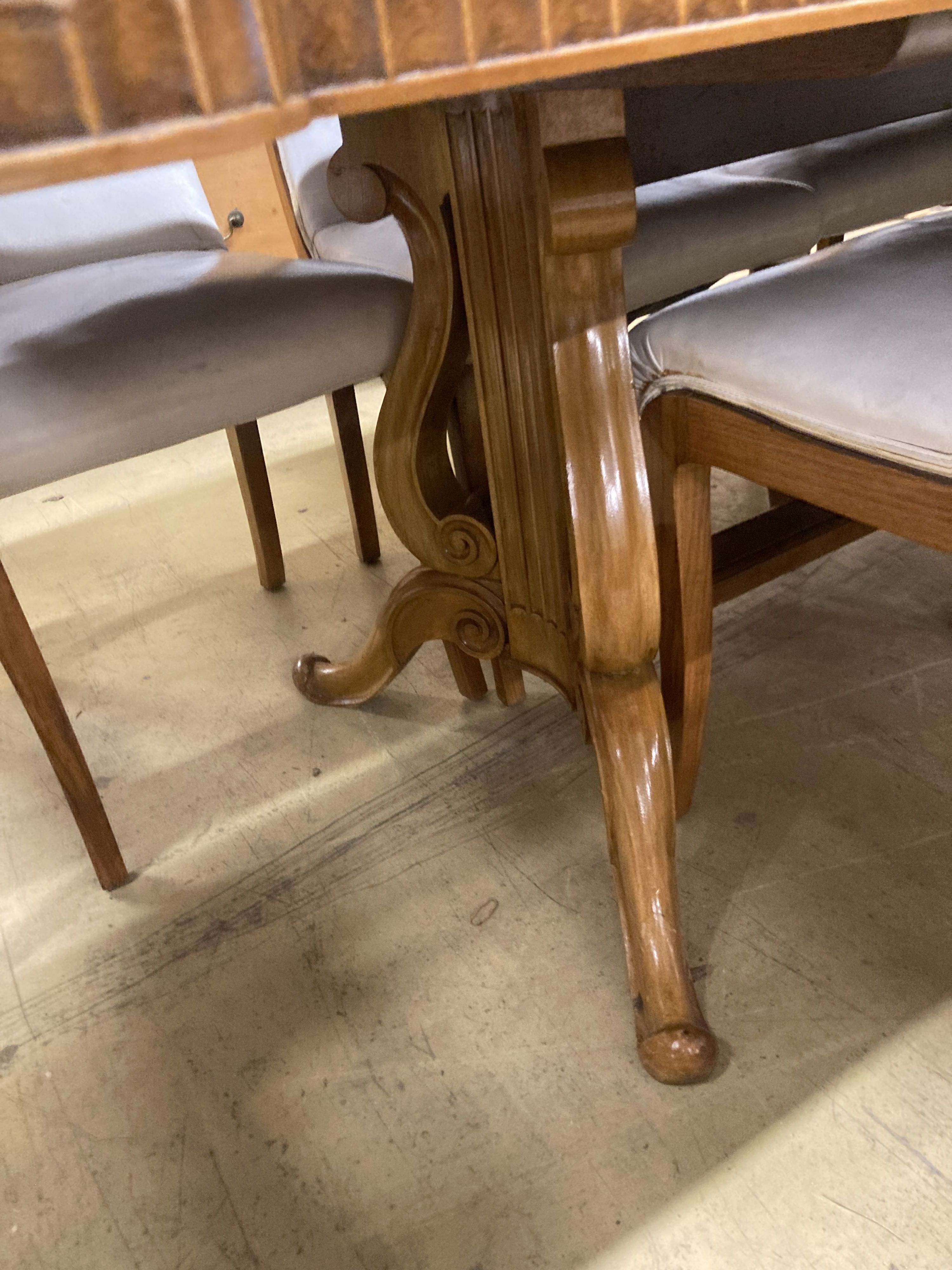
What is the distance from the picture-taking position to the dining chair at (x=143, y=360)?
0.79m

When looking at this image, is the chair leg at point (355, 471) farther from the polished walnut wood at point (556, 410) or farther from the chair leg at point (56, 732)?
the chair leg at point (56, 732)

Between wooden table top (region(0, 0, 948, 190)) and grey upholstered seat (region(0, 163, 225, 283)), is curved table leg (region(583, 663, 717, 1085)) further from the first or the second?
grey upholstered seat (region(0, 163, 225, 283))

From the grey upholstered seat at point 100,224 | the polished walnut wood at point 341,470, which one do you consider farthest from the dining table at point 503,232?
the grey upholstered seat at point 100,224

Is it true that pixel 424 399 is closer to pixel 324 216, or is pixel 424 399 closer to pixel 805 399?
pixel 805 399

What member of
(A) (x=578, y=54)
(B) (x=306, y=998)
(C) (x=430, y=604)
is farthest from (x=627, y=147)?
(B) (x=306, y=998)

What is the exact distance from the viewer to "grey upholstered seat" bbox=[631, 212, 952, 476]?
58cm

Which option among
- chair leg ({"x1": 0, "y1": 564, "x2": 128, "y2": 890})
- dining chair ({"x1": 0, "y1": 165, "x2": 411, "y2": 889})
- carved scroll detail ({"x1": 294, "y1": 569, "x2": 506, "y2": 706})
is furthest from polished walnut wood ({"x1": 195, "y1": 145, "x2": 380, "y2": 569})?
chair leg ({"x1": 0, "y1": 564, "x2": 128, "y2": 890})

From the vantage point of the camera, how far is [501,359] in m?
0.82

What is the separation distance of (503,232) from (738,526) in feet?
1.45

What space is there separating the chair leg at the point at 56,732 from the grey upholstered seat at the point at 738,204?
0.52 meters

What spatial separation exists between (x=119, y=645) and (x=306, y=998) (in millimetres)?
780

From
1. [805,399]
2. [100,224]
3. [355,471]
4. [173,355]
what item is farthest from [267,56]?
[355,471]

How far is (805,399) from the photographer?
0.63 meters

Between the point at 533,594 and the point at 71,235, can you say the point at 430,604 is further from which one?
the point at 71,235
